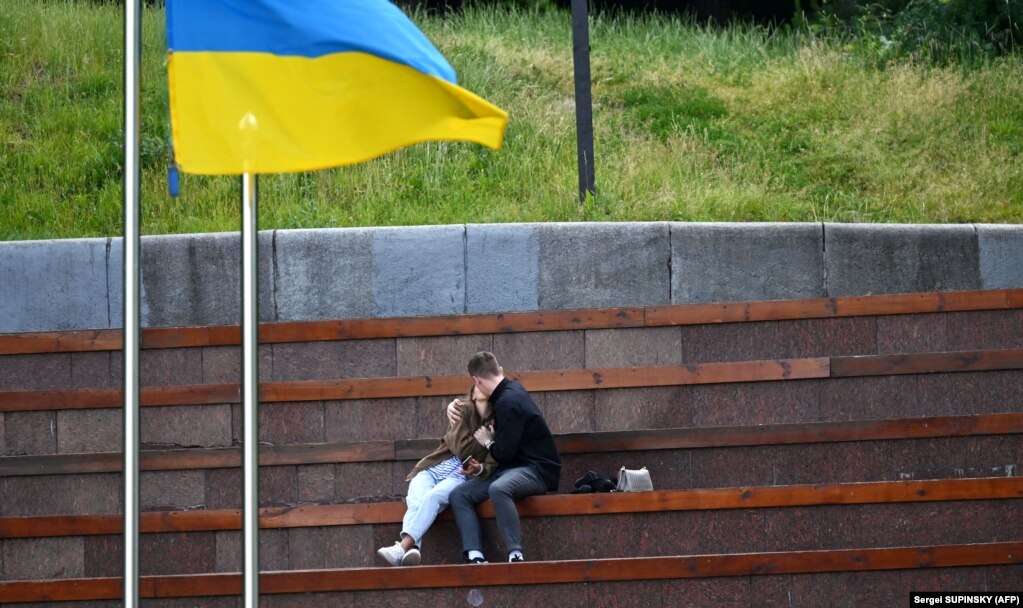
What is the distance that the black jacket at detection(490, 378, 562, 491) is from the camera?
25.3 ft

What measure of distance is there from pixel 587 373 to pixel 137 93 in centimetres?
417

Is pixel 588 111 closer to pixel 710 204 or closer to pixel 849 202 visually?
pixel 710 204

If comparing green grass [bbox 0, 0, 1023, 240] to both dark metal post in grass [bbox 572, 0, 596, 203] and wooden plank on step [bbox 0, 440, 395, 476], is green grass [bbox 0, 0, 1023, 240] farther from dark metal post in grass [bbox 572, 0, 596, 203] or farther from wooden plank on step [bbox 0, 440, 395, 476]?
wooden plank on step [bbox 0, 440, 395, 476]

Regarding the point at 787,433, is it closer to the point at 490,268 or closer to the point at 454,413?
the point at 454,413

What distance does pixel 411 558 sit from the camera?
7422mm

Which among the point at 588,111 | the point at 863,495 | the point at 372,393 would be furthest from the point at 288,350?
the point at 863,495

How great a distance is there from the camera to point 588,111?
33.0 feet

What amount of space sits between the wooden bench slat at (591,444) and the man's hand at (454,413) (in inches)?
9.2

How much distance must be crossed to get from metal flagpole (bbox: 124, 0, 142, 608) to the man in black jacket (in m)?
2.91

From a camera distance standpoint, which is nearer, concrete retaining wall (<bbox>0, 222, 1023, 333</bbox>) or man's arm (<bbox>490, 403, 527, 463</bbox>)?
man's arm (<bbox>490, 403, 527, 463</bbox>)

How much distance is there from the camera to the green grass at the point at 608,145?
10266 millimetres

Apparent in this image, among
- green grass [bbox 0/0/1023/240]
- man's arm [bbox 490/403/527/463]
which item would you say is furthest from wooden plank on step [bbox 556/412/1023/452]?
green grass [bbox 0/0/1023/240]

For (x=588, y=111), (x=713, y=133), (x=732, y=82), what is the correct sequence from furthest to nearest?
(x=732, y=82), (x=713, y=133), (x=588, y=111)

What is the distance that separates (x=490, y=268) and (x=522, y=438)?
172 cm
